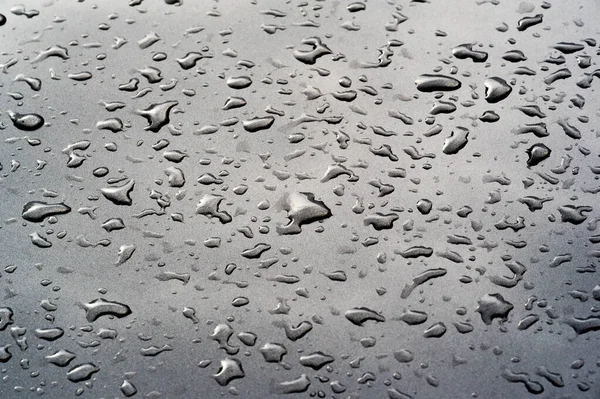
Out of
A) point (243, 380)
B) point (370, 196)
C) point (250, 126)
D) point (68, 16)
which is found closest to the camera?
point (243, 380)

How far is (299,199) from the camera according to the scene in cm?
133

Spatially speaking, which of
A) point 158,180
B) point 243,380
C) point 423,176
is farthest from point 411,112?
point 243,380

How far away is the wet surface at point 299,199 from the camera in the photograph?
3.62 ft

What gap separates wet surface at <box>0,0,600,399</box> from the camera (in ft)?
3.62

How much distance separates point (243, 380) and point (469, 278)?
1.43ft

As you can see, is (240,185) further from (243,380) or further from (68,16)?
(68,16)

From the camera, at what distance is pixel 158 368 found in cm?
110

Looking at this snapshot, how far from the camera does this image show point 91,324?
1.16m

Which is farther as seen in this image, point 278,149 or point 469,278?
point 278,149

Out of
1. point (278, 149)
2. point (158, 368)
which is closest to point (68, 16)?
point (278, 149)

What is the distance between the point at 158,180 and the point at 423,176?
0.53 meters

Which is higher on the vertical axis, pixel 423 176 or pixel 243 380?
pixel 423 176

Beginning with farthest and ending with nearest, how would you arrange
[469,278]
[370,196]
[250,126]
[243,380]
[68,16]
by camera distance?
[68,16]
[250,126]
[370,196]
[469,278]
[243,380]

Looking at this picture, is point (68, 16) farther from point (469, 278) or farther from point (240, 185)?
point (469, 278)
